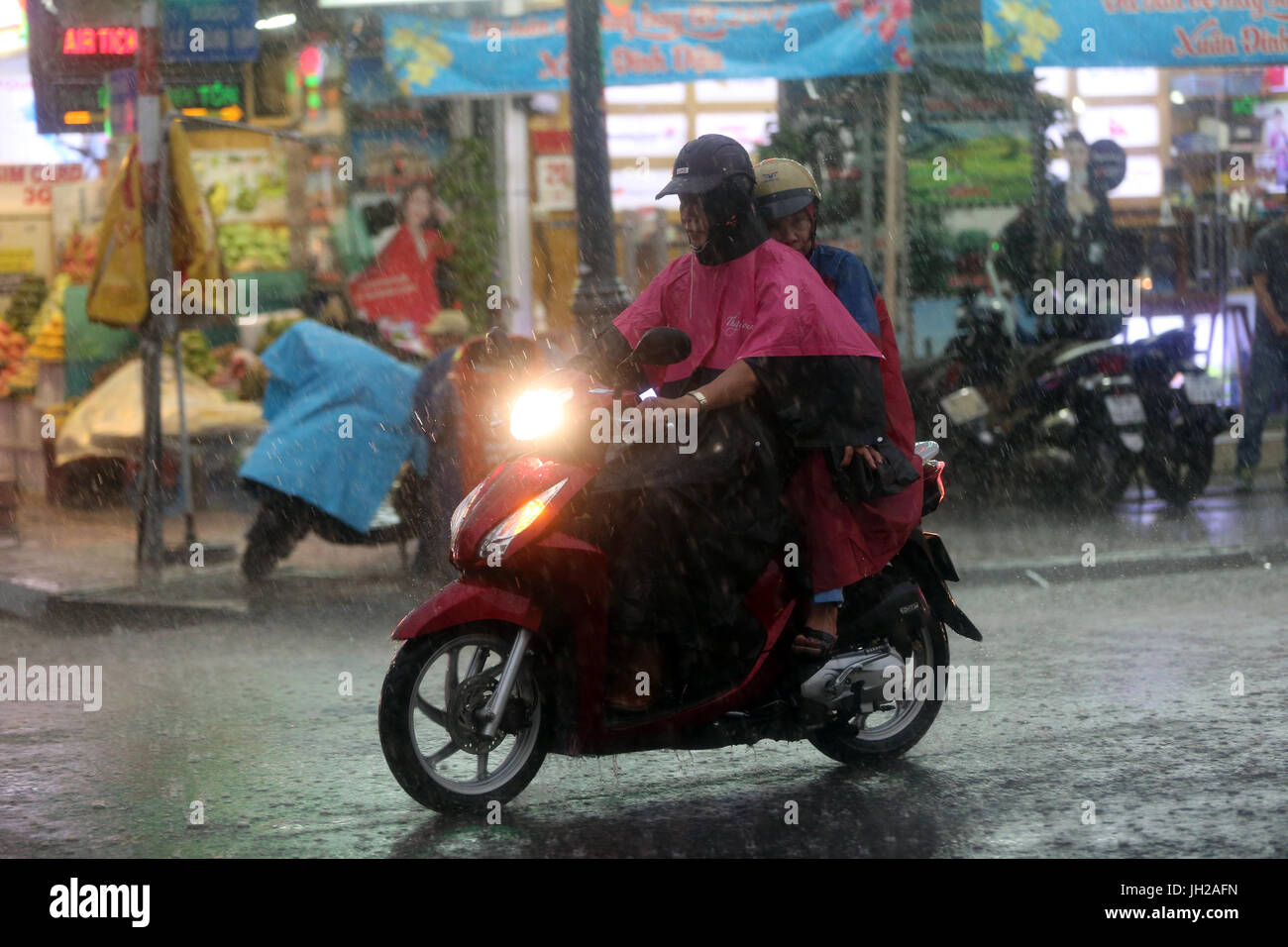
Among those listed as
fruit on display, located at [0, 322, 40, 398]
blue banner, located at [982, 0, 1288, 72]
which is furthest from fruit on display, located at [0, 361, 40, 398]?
blue banner, located at [982, 0, 1288, 72]

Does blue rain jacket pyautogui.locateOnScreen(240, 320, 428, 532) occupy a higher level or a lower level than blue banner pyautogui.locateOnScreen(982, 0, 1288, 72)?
lower

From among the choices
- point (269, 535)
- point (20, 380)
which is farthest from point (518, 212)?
point (269, 535)

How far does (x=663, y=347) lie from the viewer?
4.20m

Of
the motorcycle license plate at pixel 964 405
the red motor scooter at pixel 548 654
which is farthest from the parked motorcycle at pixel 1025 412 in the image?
the red motor scooter at pixel 548 654

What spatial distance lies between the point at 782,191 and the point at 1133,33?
782 cm

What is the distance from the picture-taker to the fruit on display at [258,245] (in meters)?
15.4

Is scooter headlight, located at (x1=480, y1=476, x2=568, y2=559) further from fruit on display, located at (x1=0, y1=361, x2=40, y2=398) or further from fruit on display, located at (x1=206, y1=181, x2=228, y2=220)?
fruit on display, located at (x1=0, y1=361, x2=40, y2=398)

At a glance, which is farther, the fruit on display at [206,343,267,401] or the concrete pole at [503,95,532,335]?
the concrete pole at [503,95,532,335]

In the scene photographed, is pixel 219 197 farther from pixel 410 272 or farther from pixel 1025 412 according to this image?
pixel 1025 412

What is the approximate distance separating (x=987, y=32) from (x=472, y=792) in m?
8.63

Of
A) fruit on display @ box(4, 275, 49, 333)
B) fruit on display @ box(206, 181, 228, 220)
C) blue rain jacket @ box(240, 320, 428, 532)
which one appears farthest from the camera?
fruit on display @ box(4, 275, 49, 333)

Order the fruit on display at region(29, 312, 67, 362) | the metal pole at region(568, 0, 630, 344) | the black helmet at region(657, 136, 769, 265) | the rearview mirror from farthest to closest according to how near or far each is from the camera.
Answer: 1. the fruit on display at region(29, 312, 67, 362)
2. the metal pole at region(568, 0, 630, 344)
3. the black helmet at region(657, 136, 769, 265)
4. the rearview mirror

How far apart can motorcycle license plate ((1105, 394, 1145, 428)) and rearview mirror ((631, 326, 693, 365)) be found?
742 centimetres

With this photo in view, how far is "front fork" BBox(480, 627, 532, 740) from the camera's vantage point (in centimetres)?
457
